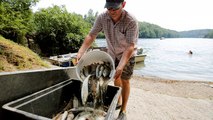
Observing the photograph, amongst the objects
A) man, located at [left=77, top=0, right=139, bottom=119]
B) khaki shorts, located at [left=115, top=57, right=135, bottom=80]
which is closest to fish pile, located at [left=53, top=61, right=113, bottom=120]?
man, located at [left=77, top=0, right=139, bottom=119]

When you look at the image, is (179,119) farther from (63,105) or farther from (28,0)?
(28,0)

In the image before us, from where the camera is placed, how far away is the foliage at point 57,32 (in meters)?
20.6

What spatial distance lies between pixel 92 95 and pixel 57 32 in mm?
18914

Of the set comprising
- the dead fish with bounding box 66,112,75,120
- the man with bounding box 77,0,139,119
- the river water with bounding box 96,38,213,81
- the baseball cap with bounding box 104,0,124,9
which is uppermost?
the baseball cap with bounding box 104,0,124,9

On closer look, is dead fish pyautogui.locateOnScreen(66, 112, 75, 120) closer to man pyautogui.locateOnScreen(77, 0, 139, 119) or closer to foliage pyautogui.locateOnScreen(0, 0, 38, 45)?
man pyautogui.locateOnScreen(77, 0, 139, 119)

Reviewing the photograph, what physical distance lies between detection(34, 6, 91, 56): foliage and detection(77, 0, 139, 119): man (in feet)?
55.9

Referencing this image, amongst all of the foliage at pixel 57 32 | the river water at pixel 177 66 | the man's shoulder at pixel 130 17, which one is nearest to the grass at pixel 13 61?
the man's shoulder at pixel 130 17

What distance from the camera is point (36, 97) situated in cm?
253

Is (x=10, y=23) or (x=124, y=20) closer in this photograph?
(x=124, y=20)

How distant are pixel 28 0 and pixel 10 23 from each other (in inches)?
51.2

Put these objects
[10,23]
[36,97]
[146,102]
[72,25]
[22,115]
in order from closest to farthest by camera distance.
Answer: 1. [22,115]
2. [36,97]
3. [146,102]
4. [10,23]
5. [72,25]

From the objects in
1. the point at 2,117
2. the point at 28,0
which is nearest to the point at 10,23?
the point at 28,0

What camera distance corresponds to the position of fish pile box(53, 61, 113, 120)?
8.89ft

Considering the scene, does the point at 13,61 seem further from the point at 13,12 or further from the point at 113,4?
the point at 113,4
